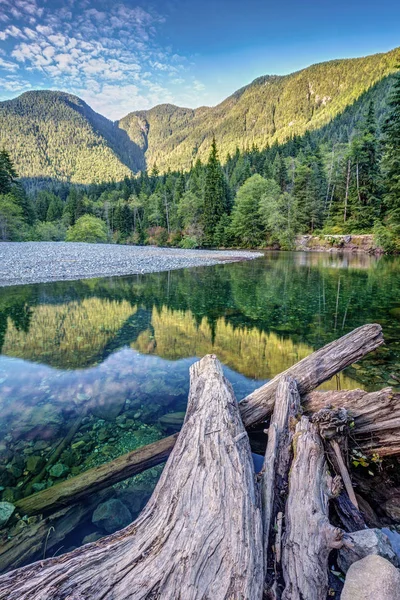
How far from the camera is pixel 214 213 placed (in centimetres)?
5003

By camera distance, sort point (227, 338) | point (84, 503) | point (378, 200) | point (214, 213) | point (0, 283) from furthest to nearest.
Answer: point (214, 213) < point (378, 200) < point (0, 283) < point (227, 338) < point (84, 503)

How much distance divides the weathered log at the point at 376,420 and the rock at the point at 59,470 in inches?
105

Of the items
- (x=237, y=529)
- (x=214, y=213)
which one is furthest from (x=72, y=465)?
(x=214, y=213)

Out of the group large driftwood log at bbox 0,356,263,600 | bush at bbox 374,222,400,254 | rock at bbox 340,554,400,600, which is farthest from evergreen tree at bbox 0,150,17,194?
rock at bbox 340,554,400,600

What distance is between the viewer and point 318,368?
319 cm

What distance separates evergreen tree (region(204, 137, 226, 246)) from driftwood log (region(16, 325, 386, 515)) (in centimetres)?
4776

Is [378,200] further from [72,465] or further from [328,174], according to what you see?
[72,465]

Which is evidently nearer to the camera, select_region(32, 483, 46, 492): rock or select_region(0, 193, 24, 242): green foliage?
select_region(32, 483, 46, 492): rock

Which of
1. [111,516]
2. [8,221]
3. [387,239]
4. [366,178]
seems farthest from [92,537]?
[8,221]

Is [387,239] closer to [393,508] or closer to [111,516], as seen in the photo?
[393,508]

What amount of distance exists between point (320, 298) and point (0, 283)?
42.8 ft

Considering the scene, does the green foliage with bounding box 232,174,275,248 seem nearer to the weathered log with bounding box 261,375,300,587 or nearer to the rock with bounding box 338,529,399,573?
the weathered log with bounding box 261,375,300,587

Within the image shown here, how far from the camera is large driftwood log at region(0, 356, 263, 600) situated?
1.34 metres

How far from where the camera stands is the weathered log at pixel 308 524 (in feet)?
4.91
